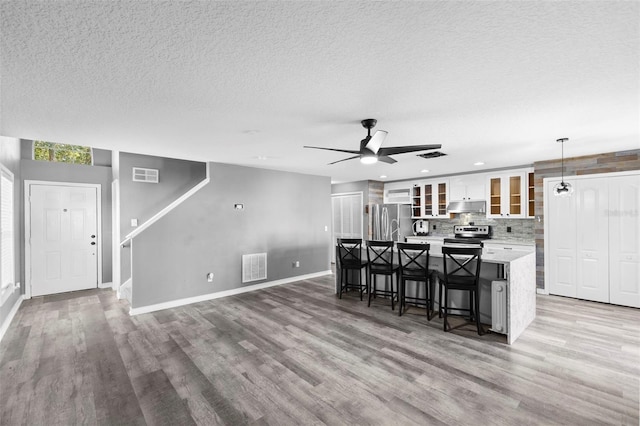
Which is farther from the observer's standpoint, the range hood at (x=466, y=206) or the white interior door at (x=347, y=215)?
the white interior door at (x=347, y=215)

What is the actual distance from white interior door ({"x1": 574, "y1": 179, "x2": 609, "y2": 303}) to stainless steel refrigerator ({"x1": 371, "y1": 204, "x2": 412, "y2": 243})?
3388 millimetres

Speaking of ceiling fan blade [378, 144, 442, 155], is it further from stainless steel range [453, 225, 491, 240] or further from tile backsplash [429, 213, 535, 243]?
tile backsplash [429, 213, 535, 243]

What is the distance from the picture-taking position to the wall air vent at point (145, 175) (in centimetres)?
562

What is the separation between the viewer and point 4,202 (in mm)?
4215

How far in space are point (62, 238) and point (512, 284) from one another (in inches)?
296

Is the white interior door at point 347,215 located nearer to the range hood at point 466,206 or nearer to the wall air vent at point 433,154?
the range hood at point 466,206

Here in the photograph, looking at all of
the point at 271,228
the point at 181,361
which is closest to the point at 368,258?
the point at 271,228

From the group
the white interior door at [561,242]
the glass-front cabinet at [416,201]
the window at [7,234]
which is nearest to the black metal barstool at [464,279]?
the white interior door at [561,242]

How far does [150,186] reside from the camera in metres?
5.84

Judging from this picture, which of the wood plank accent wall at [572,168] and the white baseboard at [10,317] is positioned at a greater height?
the wood plank accent wall at [572,168]

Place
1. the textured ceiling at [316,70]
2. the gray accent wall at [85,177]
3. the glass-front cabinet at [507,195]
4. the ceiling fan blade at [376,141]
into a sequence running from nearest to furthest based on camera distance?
the textured ceiling at [316,70], the ceiling fan blade at [376,141], the gray accent wall at [85,177], the glass-front cabinet at [507,195]

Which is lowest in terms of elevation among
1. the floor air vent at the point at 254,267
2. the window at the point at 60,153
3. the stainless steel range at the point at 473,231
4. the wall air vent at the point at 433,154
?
the floor air vent at the point at 254,267

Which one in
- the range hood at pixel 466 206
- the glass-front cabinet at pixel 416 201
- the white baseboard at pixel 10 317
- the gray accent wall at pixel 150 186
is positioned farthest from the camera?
the glass-front cabinet at pixel 416 201

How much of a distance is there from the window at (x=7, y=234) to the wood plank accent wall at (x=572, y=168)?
8.38m
